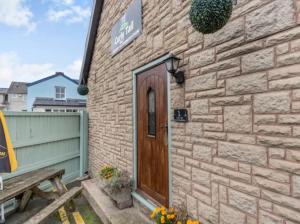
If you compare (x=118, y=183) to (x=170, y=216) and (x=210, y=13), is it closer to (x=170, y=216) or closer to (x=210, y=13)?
(x=170, y=216)

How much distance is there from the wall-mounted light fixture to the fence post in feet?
15.1

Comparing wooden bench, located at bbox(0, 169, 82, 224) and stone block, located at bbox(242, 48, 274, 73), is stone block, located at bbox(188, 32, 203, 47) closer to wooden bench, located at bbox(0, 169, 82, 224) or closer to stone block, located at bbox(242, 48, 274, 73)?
stone block, located at bbox(242, 48, 274, 73)

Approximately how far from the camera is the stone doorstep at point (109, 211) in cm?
308

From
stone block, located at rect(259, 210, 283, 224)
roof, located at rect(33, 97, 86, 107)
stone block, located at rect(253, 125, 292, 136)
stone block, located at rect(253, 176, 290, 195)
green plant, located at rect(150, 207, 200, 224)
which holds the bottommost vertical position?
green plant, located at rect(150, 207, 200, 224)

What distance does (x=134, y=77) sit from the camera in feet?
12.2

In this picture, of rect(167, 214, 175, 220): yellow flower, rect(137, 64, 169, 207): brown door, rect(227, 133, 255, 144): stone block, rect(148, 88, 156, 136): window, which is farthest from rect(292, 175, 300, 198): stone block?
rect(148, 88, 156, 136): window

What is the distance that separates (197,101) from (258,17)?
976 mm

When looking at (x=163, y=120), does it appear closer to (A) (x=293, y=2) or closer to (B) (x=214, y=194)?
(B) (x=214, y=194)

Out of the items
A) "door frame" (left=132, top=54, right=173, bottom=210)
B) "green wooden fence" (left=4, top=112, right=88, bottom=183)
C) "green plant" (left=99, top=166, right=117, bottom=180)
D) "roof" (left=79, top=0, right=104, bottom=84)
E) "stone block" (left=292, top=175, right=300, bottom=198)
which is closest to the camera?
"stone block" (left=292, top=175, right=300, bottom=198)

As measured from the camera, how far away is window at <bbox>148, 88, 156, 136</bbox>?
3.18 meters

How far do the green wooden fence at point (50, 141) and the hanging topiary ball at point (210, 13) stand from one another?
4218 millimetres

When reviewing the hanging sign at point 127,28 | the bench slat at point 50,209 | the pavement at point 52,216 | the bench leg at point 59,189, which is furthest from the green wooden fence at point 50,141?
the hanging sign at point 127,28

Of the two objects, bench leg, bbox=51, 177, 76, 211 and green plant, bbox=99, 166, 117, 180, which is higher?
green plant, bbox=99, 166, 117, 180

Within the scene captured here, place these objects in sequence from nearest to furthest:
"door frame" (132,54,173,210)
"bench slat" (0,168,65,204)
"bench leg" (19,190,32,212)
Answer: "door frame" (132,54,173,210) → "bench slat" (0,168,65,204) → "bench leg" (19,190,32,212)
